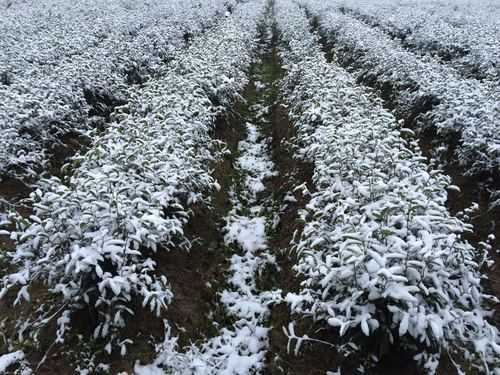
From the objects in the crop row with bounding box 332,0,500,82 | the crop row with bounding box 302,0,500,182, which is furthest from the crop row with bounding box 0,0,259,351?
the crop row with bounding box 332,0,500,82

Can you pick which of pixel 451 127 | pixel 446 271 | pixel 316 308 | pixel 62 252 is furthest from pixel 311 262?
pixel 451 127

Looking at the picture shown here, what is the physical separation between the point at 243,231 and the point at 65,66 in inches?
295

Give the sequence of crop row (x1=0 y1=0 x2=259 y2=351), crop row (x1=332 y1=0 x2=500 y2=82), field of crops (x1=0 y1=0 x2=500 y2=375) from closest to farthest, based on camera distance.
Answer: field of crops (x1=0 y1=0 x2=500 y2=375) < crop row (x1=0 y1=0 x2=259 y2=351) < crop row (x1=332 y1=0 x2=500 y2=82)

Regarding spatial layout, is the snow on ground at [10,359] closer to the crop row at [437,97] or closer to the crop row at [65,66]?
the crop row at [65,66]

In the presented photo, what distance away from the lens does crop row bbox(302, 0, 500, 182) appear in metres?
7.13

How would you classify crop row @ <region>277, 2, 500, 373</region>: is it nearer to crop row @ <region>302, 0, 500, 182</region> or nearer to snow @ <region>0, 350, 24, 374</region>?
crop row @ <region>302, 0, 500, 182</region>

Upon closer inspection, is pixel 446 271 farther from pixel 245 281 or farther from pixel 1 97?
pixel 1 97

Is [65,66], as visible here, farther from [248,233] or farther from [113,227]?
[113,227]

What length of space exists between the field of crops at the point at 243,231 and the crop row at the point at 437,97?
66 mm

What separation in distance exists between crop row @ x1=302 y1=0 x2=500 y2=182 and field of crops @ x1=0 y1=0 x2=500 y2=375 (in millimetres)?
66

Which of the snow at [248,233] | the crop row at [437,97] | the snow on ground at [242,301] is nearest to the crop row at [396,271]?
the snow on ground at [242,301]

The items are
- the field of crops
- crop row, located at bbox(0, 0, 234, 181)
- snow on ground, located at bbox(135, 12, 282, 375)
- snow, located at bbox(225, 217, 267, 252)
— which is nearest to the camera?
the field of crops

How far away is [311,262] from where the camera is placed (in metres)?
4.29

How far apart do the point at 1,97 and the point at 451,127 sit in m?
10.0
